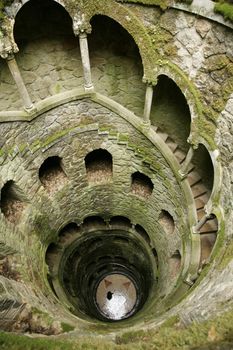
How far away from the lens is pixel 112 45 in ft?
35.0

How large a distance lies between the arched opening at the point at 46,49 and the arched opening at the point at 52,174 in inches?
117

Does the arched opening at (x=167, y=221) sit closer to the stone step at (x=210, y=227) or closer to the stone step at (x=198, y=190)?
the stone step at (x=198, y=190)

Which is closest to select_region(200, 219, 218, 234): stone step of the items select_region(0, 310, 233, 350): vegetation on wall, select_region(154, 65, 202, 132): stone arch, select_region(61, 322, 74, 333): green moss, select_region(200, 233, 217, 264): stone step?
select_region(200, 233, 217, 264): stone step

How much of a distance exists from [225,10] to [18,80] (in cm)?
601

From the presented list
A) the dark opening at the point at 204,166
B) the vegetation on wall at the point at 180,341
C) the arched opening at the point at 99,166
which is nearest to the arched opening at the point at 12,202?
the arched opening at the point at 99,166

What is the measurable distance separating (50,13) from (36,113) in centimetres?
317

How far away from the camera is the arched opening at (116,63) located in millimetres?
10262

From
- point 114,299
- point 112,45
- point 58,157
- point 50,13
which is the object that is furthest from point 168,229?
point 50,13

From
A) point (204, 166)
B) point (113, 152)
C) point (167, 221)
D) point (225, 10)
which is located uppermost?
point (113, 152)

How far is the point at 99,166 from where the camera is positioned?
14281 millimetres

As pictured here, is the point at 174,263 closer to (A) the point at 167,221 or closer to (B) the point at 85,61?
(A) the point at 167,221

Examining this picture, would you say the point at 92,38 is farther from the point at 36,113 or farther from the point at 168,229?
the point at 168,229

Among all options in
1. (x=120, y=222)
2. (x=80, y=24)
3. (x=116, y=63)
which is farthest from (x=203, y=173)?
(x=80, y=24)

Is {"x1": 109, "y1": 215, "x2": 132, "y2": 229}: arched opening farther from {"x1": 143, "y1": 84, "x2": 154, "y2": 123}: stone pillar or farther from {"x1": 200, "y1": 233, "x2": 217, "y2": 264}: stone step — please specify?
{"x1": 143, "y1": 84, "x2": 154, "y2": 123}: stone pillar
